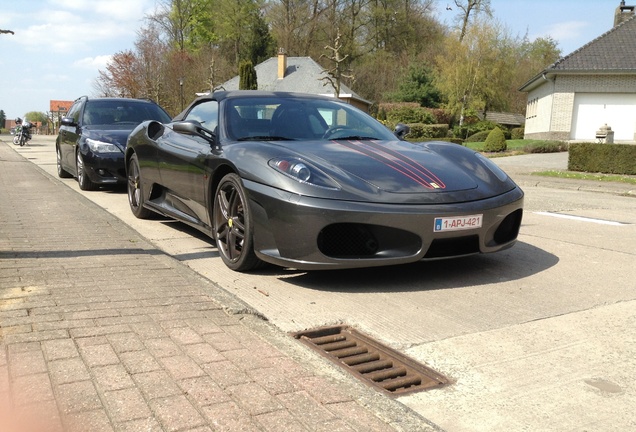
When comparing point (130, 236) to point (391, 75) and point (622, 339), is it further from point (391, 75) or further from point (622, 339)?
point (391, 75)

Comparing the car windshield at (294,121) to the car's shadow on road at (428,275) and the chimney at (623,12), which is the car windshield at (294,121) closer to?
the car's shadow on road at (428,275)

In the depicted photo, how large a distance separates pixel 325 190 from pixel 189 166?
180 centimetres

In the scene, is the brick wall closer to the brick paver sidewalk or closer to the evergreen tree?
the evergreen tree

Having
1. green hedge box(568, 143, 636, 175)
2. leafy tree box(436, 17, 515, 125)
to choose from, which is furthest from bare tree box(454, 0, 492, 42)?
green hedge box(568, 143, 636, 175)

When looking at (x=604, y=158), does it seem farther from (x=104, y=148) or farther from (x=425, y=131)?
(x=425, y=131)

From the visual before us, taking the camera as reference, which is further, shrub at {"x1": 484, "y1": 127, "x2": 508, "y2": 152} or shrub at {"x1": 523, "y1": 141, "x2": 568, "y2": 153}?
shrub at {"x1": 484, "y1": 127, "x2": 508, "y2": 152}

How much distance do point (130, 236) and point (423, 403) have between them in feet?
12.6

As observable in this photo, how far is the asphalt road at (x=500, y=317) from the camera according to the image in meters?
2.28

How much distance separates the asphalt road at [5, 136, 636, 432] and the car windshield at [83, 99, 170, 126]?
464 centimetres

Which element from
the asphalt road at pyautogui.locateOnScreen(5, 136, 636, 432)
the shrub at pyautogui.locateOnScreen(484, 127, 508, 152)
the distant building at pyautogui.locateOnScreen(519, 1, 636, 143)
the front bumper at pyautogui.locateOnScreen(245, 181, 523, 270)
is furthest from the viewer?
the distant building at pyautogui.locateOnScreen(519, 1, 636, 143)

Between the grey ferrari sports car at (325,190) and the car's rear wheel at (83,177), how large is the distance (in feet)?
15.1

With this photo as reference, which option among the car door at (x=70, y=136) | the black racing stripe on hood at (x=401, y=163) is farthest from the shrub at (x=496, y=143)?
the black racing stripe on hood at (x=401, y=163)

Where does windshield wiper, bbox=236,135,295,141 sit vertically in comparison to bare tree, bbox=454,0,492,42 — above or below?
below

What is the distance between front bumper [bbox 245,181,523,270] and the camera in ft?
11.8
